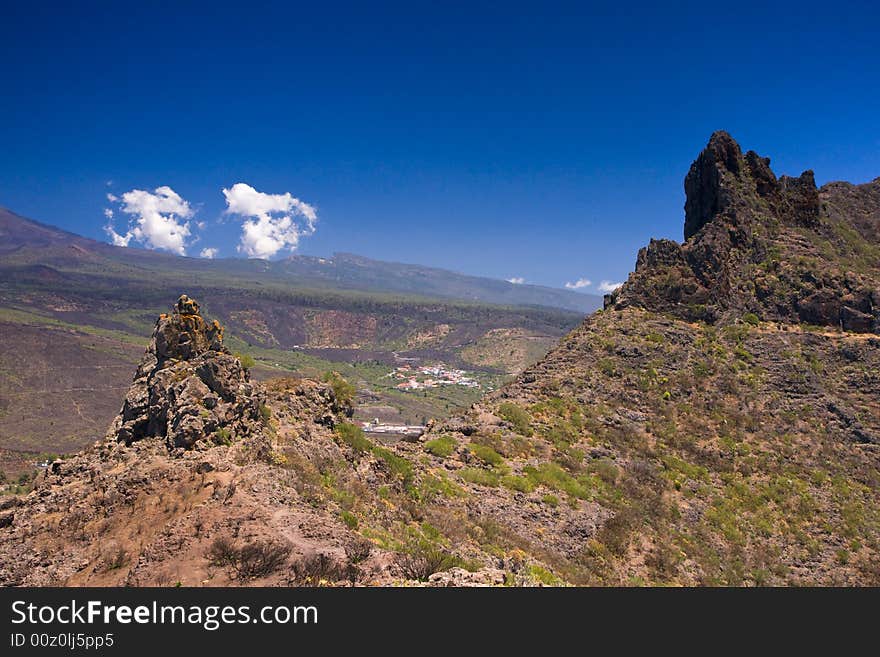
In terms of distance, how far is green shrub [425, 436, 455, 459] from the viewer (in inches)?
965

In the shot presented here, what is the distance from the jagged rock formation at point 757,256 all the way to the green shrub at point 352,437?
2818 cm

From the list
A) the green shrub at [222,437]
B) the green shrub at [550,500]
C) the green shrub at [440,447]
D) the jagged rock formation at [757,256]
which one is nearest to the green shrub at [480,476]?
the green shrub at [440,447]

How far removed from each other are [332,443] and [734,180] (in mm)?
41995

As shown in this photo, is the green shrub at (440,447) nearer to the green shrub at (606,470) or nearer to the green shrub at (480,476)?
the green shrub at (480,476)

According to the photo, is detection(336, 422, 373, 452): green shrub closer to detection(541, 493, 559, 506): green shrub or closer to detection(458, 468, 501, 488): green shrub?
detection(458, 468, 501, 488): green shrub

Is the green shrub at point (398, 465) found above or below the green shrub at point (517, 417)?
below

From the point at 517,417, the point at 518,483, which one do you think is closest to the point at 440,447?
the point at 518,483

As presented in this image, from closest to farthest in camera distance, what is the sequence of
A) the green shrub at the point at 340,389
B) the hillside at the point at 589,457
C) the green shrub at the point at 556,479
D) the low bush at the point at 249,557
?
the low bush at the point at 249,557
the hillside at the point at 589,457
the green shrub at the point at 340,389
the green shrub at the point at 556,479

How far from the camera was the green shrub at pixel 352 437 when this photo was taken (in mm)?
18859

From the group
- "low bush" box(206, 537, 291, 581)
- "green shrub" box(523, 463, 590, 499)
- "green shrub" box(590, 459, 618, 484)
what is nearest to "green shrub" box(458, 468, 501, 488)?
"green shrub" box(523, 463, 590, 499)

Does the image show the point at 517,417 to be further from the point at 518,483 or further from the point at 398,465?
the point at 398,465

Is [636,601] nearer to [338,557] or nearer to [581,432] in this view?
[338,557]

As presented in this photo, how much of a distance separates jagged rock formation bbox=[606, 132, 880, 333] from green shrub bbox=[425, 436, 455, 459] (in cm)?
2225

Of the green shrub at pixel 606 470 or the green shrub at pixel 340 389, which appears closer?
the green shrub at pixel 340 389
